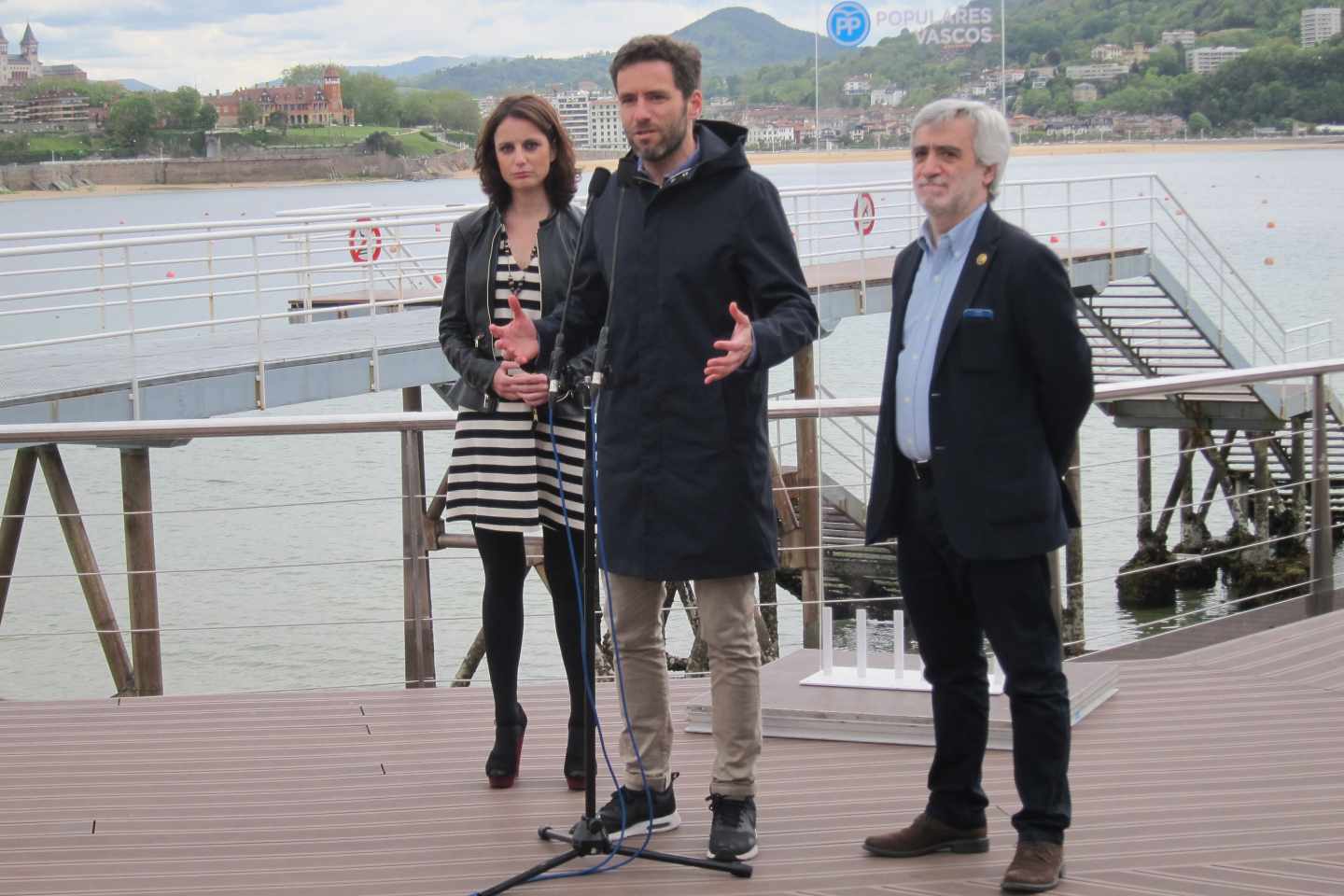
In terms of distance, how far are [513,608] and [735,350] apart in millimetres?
1106

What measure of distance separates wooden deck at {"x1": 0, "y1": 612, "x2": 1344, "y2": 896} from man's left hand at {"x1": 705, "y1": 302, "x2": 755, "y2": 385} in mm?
986

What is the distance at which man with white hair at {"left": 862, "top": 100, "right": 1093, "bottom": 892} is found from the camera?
114 inches

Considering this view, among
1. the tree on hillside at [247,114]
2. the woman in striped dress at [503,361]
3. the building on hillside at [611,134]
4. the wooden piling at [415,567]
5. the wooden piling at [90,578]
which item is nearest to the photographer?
the building on hillside at [611,134]

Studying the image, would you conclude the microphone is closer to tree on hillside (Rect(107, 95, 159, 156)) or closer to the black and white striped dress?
the black and white striped dress

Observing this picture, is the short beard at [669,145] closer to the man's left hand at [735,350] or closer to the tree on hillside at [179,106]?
the man's left hand at [735,350]

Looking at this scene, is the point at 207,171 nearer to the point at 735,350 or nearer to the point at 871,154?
the point at 871,154

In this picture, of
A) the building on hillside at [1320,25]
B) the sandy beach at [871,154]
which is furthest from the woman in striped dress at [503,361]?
the building on hillside at [1320,25]

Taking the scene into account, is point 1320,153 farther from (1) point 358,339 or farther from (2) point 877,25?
(2) point 877,25

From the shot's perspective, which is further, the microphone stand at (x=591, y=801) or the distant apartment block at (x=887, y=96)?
the distant apartment block at (x=887, y=96)

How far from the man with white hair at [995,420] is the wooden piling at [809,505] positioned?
50cm

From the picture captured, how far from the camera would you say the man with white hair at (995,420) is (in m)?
2.89

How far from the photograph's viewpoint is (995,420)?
2920 mm

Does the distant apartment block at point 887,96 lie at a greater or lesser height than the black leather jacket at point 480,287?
greater

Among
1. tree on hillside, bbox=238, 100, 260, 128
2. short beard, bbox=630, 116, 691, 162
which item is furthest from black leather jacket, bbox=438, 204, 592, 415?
tree on hillside, bbox=238, 100, 260, 128
